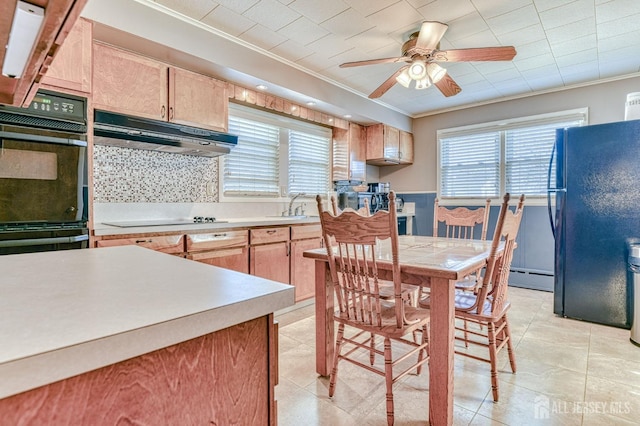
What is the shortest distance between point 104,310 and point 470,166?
513 centimetres

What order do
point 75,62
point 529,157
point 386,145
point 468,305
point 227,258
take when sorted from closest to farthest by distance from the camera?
1. point 468,305
2. point 75,62
3. point 227,258
4. point 529,157
5. point 386,145

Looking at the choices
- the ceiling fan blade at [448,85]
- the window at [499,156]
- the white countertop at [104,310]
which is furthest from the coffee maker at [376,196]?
the white countertop at [104,310]

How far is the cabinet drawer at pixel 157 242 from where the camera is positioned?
7.39ft

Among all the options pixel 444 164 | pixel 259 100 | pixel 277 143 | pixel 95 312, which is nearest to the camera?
pixel 95 312

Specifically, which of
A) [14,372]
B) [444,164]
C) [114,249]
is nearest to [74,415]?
[14,372]

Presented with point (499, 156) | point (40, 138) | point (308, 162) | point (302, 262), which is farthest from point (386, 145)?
point (40, 138)

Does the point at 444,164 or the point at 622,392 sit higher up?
the point at 444,164

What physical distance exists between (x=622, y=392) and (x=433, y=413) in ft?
3.97

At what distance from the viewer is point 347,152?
475cm

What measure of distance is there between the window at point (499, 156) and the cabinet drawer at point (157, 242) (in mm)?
4018

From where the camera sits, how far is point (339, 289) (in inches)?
72.2

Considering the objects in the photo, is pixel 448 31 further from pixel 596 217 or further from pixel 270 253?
pixel 270 253

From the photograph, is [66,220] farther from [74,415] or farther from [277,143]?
[277,143]

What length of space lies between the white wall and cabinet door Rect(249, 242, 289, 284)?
2.96m
